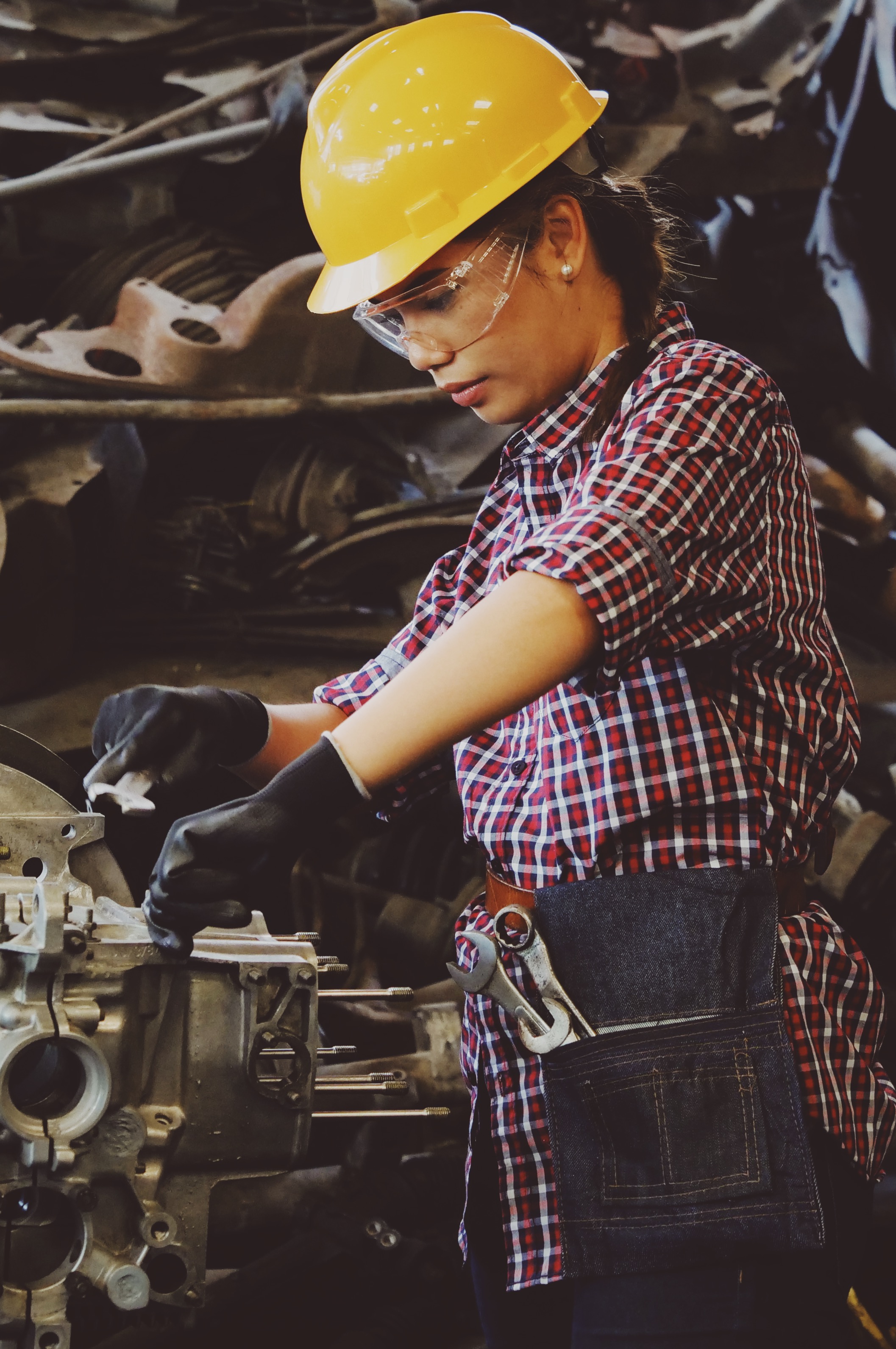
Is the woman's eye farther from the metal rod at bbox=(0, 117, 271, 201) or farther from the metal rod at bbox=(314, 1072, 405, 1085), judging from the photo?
the metal rod at bbox=(0, 117, 271, 201)

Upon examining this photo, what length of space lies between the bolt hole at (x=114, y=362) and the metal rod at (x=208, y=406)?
20 centimetres

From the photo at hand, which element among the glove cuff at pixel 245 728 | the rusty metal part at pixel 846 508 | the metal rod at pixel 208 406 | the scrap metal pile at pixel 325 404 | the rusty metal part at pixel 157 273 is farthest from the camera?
the rusty metal part at pixel 846 508

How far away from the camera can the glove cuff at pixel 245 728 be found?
1362 millimetres

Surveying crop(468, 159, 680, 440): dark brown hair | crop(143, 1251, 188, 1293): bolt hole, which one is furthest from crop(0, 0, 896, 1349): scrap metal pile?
crop(468, 159, 680, 440): dark brown hair

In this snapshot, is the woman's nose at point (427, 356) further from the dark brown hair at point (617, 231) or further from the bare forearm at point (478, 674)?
the bare forearm at point (478, 674)

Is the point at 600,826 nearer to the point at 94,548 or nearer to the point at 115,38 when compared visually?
the point at 94,548

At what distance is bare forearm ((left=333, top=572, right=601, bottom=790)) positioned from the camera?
989 millimetres

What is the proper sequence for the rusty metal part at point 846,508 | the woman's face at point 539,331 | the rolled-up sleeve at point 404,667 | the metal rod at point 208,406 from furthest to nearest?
the rusty metal part at point 846,508
the metal rod at point 208,406
the rolled-up sleeve at point 404,667
the woman's face at point 539,331

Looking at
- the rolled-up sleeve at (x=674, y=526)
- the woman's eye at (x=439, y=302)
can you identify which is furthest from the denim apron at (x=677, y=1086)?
the woman's eye at (x=439, y=302)

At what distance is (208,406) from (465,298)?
60.7 inches

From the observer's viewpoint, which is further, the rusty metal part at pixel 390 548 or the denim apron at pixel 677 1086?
the rusty metal part at pixel 390 548

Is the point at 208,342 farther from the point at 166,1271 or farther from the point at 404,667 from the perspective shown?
the point at 166,1271

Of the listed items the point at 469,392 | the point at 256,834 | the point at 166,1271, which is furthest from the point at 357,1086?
the point at 469,392

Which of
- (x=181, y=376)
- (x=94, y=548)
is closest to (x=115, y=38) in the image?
(x=181, y=376)
